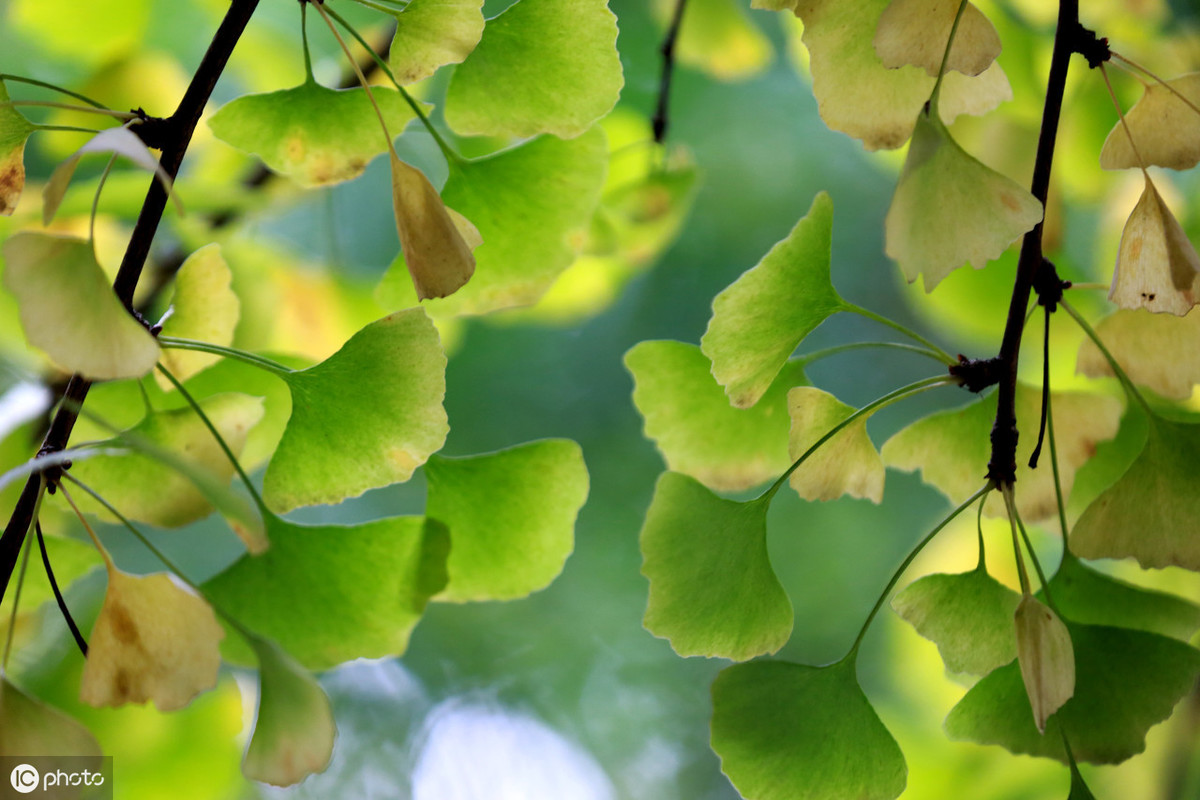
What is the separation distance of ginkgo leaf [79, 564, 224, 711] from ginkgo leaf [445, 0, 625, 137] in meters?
0.16

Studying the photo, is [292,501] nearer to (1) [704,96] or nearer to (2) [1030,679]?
(2) [1030,679]

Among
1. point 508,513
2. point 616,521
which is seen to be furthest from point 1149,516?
point 616,521

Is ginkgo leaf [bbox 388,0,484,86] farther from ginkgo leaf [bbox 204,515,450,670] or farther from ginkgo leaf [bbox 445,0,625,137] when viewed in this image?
ginkgo leaf [bbox 204,515,450,670]

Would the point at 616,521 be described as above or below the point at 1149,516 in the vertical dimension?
above

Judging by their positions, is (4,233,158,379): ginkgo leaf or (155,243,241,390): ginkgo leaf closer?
(4,233,158,379): ginkgo leaf

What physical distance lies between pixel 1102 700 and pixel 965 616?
0.05 metres

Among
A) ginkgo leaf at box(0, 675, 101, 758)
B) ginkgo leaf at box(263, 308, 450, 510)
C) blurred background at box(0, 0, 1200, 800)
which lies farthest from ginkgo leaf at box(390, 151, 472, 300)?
blurred background at box(0, 0, 1200, 800)

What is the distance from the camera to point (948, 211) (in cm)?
22

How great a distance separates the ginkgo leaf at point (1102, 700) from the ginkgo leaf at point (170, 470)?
0.23 metres

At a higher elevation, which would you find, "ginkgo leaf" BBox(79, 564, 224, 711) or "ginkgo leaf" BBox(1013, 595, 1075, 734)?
"ginkgo leaf" BBox(79, 564, 224, 711)

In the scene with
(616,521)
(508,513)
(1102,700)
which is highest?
(616,521)

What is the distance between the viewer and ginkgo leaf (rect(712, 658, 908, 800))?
253 millimetres

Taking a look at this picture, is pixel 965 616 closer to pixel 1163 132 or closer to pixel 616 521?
pixel 1163 132

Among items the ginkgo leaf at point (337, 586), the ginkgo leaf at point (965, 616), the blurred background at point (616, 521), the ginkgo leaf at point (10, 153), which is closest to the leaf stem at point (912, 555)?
the ginkgo leaf at point (965, 616)
